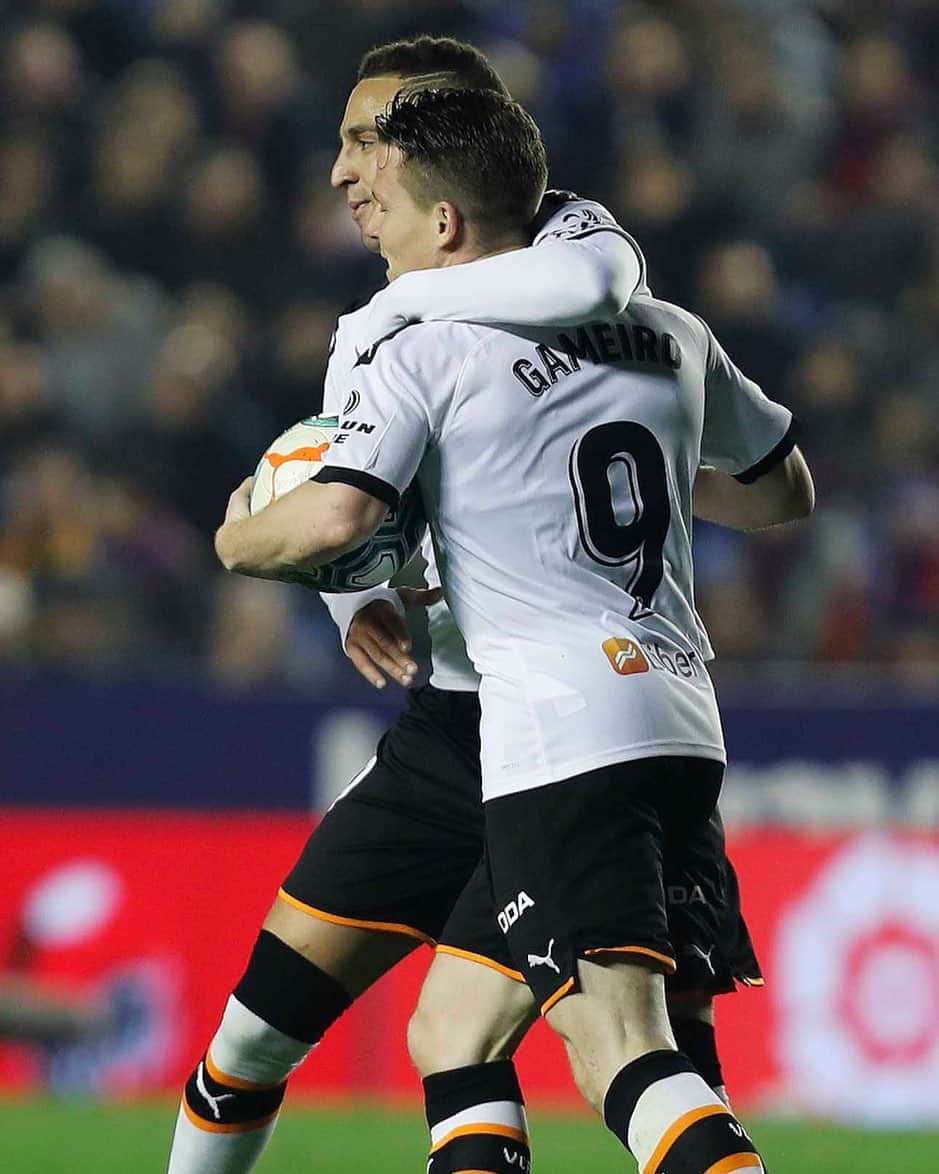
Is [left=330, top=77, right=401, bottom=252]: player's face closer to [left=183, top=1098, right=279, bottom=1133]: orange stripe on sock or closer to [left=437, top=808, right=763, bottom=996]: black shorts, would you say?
[left=437, top=808, right=763, bottom=996]: black shorts

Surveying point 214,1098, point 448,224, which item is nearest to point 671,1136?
point 214,1098

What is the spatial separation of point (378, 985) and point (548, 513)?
4.42m

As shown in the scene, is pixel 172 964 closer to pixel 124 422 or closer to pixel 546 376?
pixel 124 422

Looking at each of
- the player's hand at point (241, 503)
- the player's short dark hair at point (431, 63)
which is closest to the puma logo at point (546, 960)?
the player's hand at point (241, 503)

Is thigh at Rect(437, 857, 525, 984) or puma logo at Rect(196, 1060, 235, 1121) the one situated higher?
thigh at Rect(437, 857, 525, 984)

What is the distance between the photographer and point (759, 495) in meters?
4.01

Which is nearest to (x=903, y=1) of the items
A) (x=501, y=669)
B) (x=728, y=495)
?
→ (x=728, y=495)

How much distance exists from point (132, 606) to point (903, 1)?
18.9ft

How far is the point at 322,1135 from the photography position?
255 inches

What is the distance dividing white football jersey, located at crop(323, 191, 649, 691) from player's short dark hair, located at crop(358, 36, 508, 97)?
309 millimetres

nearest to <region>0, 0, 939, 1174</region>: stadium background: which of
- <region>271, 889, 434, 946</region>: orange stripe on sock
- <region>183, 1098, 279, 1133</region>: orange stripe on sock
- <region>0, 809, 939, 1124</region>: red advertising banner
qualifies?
<region>0, 809, 939, 1124</region>: red advertising banner

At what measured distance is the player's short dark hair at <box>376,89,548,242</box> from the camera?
3408mm

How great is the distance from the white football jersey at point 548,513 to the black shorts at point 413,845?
49cm

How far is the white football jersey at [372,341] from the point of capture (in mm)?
3547
